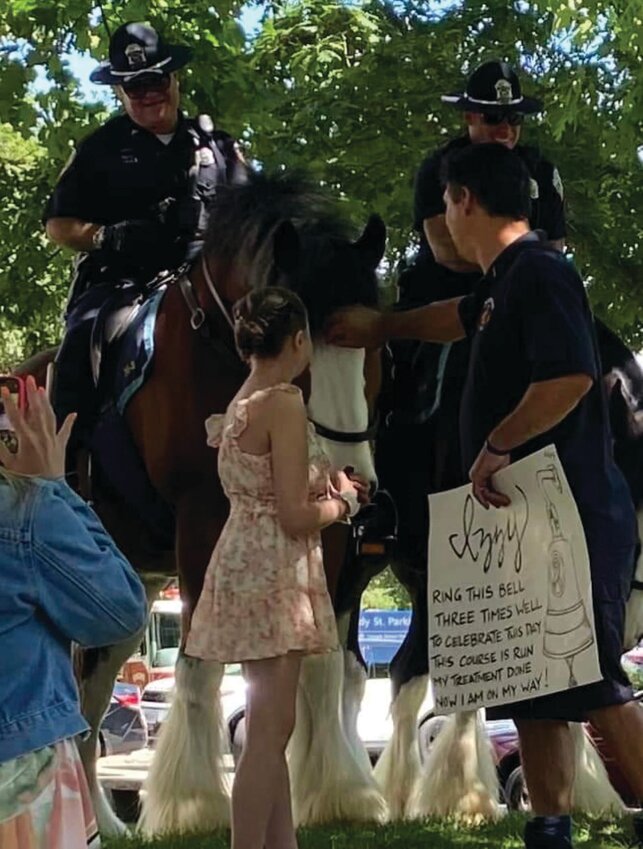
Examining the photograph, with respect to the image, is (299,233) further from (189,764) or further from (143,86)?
(189,764)

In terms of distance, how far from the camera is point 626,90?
352 inches

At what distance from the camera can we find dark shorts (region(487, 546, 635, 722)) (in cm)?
438

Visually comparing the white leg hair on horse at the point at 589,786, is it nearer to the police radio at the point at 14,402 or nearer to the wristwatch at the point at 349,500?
the wristwatch at the point at 349,500

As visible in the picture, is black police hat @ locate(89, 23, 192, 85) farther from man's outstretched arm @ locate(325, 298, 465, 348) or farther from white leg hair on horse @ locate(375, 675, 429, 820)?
white leg hair on horse @ locate(375, 675, 429, 820)

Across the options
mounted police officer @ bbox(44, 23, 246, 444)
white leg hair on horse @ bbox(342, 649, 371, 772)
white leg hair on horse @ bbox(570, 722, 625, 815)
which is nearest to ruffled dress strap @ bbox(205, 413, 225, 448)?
mounted police officer @ bbox(44, 23, 246, 444)

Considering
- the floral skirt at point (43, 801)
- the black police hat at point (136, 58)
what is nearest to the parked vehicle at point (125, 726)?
the black police hat at point (136, 58)

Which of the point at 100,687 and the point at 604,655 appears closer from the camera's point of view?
the point at 604,655

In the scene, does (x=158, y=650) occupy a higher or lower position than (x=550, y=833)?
higher

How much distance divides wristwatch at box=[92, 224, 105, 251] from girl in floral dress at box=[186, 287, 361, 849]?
6.21ft

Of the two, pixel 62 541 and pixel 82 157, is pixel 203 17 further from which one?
pixel 62 541

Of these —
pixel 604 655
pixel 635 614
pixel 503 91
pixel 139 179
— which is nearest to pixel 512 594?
pixel 604 655

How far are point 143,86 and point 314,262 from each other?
1.63 meters

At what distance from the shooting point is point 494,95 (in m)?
6.22

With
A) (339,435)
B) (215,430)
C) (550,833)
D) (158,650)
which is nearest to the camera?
(550,833)
